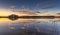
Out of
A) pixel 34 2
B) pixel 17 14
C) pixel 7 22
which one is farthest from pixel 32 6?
pixel 7 22

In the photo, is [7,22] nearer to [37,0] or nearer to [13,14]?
[13,14]

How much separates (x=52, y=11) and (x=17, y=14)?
1.26 feet

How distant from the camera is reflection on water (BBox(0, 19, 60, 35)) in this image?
88.5 inches

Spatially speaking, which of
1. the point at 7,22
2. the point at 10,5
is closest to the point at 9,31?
the point at 7,22

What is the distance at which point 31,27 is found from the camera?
7.41ft

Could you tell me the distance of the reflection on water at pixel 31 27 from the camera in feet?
7.38

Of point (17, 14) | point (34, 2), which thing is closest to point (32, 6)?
point (34, 2)

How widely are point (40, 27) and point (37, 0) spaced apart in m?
0.30

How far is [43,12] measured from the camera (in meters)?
2.26

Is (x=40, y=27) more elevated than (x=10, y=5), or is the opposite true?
(x=10, y=5)

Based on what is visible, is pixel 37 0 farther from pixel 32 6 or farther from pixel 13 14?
pixel 13 14

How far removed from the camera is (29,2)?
7.38 ft

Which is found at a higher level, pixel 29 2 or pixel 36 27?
pixel 29 2

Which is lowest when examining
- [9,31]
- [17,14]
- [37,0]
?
[9,31]
